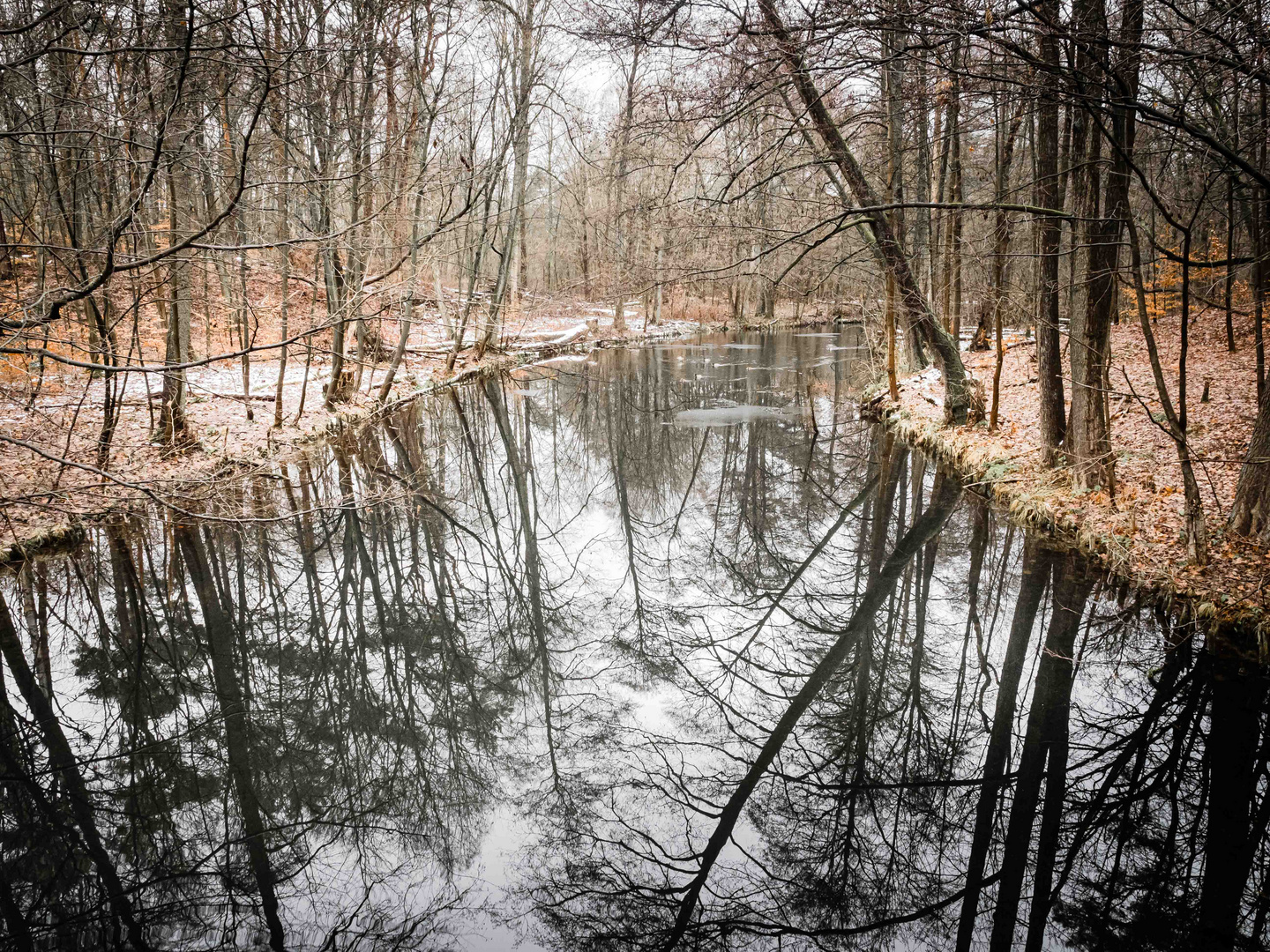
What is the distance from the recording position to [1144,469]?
8.97 m

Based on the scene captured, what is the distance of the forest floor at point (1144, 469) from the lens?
21.4 ft

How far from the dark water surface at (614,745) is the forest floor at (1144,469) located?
1.53ft

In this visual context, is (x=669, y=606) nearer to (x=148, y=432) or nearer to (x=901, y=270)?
(x=901, y=270)

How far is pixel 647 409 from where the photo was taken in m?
18.9

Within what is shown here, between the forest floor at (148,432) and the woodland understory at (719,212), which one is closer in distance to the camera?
the woodland understory at (719,212)

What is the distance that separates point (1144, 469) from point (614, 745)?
288 inches

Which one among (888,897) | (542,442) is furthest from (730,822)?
(542,442)

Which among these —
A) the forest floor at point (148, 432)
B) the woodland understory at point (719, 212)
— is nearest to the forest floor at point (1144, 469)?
the woodland understory at point (719, 212)

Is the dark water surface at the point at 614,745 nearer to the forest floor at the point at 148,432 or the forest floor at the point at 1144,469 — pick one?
the forest floor at the point at 1144,469

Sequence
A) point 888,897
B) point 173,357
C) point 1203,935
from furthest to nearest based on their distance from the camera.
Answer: point 173,357
point 888,897
point 1203,935

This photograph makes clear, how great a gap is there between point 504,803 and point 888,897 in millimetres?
2366

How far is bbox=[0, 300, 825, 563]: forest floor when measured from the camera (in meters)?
7.48

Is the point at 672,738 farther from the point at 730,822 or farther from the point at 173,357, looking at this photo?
the point at 173,357

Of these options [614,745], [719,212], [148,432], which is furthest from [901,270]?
[148,432]
